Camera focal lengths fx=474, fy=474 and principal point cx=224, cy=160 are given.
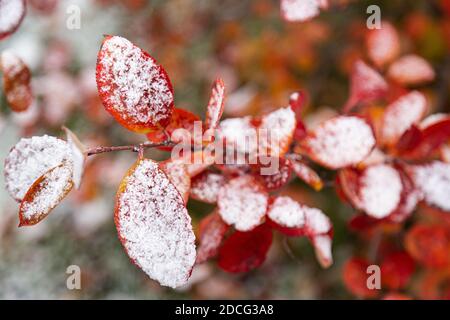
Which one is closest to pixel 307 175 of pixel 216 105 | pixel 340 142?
pixel 340 142

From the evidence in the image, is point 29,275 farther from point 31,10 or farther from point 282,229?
point 282,229

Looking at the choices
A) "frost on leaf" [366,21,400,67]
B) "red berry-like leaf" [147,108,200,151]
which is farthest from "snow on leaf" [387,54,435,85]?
"red berry-like leaf" [147,108,200,151]

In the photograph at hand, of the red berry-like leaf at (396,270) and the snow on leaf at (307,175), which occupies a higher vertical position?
the snow on leaf at (307,175)

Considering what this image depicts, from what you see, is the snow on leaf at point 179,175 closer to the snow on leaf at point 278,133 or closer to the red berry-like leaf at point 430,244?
the snow on leaf at point 278,133

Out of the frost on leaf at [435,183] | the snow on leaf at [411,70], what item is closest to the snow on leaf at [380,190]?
the frost on leaf at [435,183]

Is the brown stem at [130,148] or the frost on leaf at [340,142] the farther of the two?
the frost on leaf at [340,142]

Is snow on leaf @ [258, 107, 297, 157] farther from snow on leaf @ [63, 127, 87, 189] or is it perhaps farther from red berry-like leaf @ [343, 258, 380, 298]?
red berry-like leaf @ [343, 258, 380, 298]
